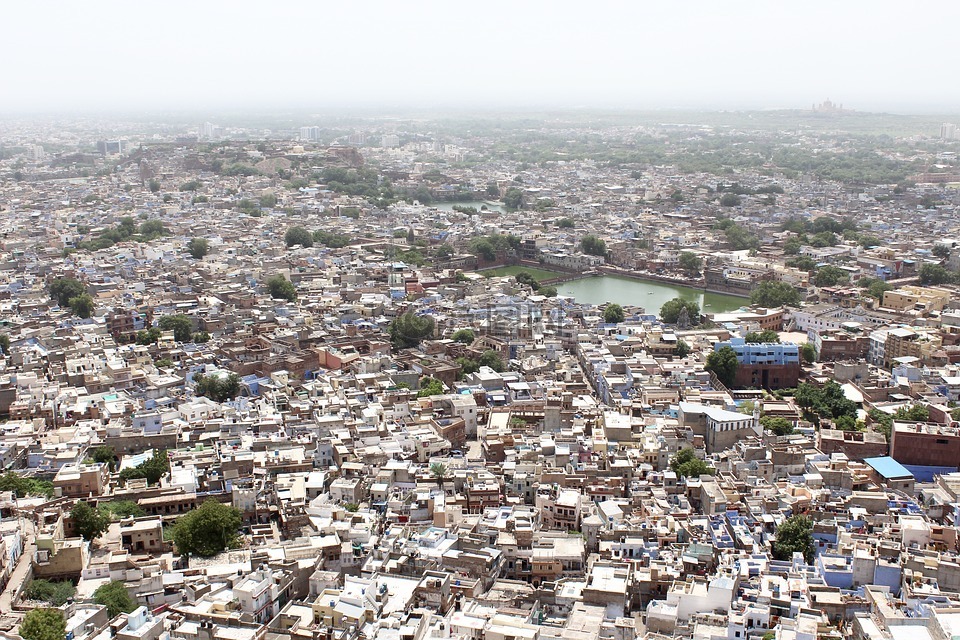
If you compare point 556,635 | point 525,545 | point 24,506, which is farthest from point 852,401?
point 24,506

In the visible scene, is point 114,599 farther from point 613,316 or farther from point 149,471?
point 613,316

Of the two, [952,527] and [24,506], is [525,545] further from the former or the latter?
[24,506]

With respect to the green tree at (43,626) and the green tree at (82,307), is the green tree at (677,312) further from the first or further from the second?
the green tree at (43,626)

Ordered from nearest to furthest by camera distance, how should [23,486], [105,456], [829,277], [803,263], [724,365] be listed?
[23,486], [105,456], [724,365], [829,277], [803,263]

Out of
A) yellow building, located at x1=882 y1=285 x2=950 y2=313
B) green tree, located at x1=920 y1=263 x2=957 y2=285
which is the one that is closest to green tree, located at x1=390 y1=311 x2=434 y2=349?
yellow building, located at x1=882 y1=285 x2=950 y2=313

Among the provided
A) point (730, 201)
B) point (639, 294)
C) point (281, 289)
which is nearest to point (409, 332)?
point (281, 289)

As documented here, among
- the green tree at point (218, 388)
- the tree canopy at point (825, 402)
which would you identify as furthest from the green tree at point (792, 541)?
the green tree at point (218, 388)
